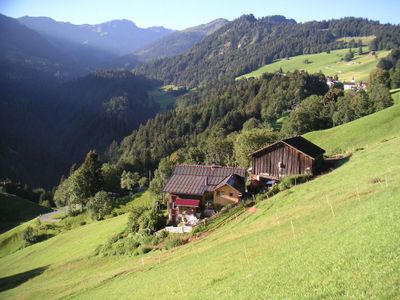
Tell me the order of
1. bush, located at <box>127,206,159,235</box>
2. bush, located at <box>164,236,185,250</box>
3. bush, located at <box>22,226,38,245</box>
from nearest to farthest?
bush, located at <box>164,236,185,250</box>
bush, located at <box>127,206,159,235</box>
bush, located at <box>22,226,38,245</box>

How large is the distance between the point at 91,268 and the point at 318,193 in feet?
91.0

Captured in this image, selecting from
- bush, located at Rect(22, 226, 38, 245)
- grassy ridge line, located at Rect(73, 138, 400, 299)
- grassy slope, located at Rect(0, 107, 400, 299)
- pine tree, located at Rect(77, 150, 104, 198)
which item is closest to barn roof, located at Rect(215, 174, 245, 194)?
grassy ridge line, located at Rect(73, 138, 400, 299)

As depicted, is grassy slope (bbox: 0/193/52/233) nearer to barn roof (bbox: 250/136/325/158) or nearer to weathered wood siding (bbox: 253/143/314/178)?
weathered wood siding (bbox: 253/143/314/178)

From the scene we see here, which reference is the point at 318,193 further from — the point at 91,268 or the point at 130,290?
the point at 91,268

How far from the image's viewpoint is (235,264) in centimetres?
2614

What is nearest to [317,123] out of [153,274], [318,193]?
[318,193]

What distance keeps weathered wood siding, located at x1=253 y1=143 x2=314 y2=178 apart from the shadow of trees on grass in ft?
114

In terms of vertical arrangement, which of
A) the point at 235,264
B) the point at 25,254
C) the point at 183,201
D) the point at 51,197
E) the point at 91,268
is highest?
the point at 235,264

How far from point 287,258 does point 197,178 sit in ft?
131

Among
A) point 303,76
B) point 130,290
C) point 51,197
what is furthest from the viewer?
point 303,76

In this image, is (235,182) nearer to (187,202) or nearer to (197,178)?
(197,178)

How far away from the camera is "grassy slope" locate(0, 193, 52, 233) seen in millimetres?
119544

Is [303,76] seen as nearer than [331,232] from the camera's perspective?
No

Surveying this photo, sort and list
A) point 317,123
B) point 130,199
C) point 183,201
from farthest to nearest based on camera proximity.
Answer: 1. point 317,123
2. point 130,199
3. point 183,201
